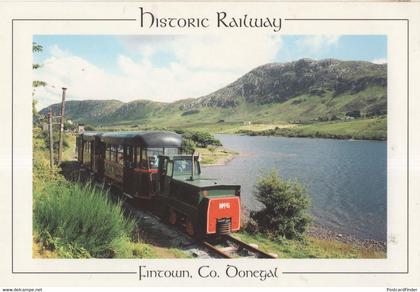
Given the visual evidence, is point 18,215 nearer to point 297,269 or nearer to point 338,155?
point 297,269

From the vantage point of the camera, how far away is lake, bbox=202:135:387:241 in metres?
22.3

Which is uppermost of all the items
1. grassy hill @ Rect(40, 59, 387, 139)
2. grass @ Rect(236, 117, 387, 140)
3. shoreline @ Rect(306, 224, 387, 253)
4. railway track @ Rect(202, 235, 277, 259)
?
grassy hill @ Rect(40, 59, 387, 139)

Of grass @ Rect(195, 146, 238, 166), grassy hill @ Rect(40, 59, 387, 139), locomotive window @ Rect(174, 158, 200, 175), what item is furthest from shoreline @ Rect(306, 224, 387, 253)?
grassy hill @ Rect(40, 59, 387, 139)

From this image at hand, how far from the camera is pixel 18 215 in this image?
27.0 feet

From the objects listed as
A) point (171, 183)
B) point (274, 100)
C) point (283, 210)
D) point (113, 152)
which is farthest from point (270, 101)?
point (171, 183)

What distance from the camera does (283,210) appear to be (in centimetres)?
1525

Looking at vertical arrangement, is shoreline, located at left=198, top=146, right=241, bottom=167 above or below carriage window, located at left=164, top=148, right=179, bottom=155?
below

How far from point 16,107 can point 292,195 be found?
10.1 m

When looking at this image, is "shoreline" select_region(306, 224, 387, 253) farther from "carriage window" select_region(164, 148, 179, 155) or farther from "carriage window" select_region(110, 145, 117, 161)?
"carriage window" select_region(110, 145, 117, 161)

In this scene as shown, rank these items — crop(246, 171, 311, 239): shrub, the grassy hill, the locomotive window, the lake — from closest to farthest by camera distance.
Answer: the locomotive window → crop(246, 171, 311, 239): shrub → the lake → the grassy hill

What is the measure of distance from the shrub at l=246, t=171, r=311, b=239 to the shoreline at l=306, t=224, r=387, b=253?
3257mm

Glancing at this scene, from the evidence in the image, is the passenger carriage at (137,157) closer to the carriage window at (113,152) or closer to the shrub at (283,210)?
the carriage window at (113,152)

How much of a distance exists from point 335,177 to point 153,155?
2416cm
